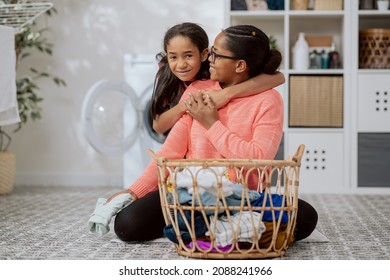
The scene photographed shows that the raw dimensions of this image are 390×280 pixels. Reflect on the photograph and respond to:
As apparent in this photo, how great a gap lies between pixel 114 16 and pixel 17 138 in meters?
0.87

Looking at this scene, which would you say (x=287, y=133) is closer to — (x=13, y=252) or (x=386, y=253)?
(x=386, y=253)

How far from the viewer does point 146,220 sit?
6.49 ft

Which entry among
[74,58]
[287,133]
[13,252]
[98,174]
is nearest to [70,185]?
[98,174]

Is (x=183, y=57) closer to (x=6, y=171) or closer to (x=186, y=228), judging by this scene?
(x=186, y=228)

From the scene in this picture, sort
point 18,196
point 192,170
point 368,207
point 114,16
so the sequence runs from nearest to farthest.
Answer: point 192,170 → point 368,207 → point 18,196 → point 114,16

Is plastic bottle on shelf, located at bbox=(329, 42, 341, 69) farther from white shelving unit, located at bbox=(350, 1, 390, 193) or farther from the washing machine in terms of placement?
the washing machine

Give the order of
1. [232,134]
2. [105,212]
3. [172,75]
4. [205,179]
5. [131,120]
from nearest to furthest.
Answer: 1. [205,179]
2. [232,134]
3. [105,212]
4. [172,75]
5. [131,120]

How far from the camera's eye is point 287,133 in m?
3.45

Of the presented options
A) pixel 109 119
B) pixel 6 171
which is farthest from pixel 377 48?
pixel 6 171

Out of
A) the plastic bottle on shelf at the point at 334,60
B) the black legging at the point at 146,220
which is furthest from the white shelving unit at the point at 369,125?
the black legging at the point at 146,220

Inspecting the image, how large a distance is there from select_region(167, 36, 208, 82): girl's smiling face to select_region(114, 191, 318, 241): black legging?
1.19ft

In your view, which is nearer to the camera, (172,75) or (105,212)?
(105,212)

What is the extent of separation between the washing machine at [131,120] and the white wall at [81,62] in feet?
0.82

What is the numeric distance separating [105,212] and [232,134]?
1.40 feet
